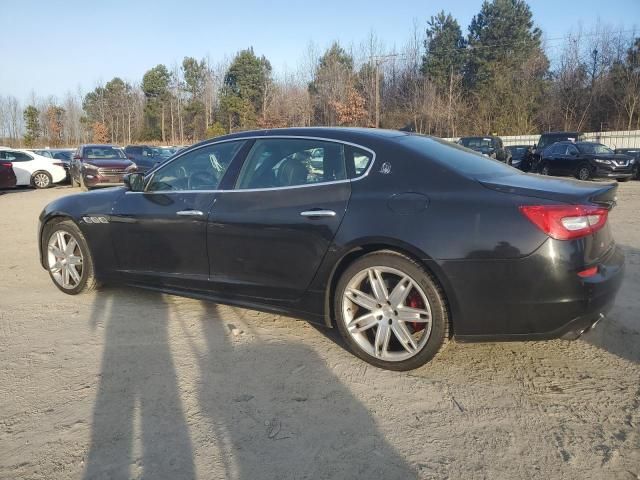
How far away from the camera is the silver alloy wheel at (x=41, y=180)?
19281mm

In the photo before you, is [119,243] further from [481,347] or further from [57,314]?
[481,347]

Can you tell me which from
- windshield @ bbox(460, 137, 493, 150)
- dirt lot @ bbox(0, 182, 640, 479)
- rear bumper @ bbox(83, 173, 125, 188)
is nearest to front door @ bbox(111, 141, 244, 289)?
dirt lot @ bbox(0, 182, 640, 479)

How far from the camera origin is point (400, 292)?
3084 mm

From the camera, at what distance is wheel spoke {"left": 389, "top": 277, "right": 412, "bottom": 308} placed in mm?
3053

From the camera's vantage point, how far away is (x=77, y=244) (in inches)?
185

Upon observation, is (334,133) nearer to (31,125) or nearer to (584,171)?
(584,171)

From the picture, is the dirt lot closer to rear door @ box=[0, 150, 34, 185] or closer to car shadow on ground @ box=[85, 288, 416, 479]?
car shadow on ground @ box=[85, 288, 416, 479]

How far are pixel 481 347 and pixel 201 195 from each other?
2342mm

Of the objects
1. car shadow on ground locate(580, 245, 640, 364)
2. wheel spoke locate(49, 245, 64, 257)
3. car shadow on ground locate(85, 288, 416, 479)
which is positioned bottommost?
car shadow on ground locate(85, 288, 416, 479)

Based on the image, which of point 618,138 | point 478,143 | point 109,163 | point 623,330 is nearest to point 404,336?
point 623,330

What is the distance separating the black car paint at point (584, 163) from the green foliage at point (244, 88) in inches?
1654

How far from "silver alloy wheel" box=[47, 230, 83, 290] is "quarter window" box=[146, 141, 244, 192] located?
1088 millimetres

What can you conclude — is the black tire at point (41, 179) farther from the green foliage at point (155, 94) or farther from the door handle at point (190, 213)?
the green foliage at point (155, 94)

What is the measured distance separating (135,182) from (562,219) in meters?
3.40
